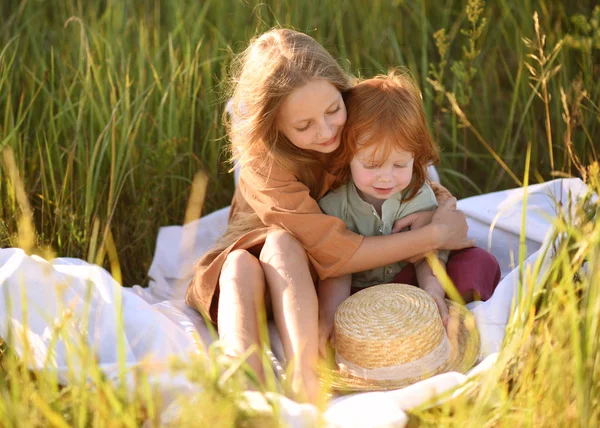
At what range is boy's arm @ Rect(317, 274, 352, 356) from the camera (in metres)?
2.28

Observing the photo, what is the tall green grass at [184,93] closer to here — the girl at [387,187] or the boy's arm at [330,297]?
the girl at [387,187]

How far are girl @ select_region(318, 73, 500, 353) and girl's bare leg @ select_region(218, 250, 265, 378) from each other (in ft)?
0.68

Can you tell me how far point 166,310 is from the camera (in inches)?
98.1

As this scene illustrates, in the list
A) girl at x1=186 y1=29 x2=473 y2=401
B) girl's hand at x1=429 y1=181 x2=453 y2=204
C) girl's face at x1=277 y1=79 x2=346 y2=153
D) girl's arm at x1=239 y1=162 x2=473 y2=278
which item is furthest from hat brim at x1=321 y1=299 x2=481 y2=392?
girl's face at x1=277 y1=79 x2=346 y2=153

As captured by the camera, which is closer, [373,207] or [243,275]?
[243,275]

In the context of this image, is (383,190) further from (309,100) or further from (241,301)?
(241,301)

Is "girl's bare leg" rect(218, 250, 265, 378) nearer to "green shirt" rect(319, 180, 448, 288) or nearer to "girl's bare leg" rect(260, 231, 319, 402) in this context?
"girl's bare leg" rect(260, 231, 319, 402)

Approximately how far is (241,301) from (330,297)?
315 millimetres

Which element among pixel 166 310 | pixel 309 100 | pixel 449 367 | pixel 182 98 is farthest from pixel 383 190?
pixel 182 98

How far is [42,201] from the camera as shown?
2746 mm

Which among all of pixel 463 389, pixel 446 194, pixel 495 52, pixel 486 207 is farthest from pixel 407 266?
pixel 495 52

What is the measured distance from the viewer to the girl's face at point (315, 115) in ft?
7.52

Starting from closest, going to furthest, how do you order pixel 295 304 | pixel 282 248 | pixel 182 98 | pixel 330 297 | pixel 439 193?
pixel 295 304, pixel 282 248, pixel 330 297, pixel 439 193, pixel 182 98

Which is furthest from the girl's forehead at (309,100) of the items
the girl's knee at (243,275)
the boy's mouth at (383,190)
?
the girl's knee at (243,275)
